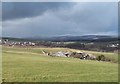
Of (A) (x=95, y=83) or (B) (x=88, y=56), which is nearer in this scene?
(A) (x=95, y=83)

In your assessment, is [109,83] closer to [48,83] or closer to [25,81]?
[48,83]

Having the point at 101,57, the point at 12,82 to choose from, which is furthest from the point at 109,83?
the point at 101,57

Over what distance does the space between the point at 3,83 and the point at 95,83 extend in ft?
25.4

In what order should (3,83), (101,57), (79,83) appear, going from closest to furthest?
1. (3,83)
2. (79,83)
3. (101,57)

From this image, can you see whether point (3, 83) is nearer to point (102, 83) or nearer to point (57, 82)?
point (57, 82)

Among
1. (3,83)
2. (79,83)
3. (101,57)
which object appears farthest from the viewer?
(101,57)

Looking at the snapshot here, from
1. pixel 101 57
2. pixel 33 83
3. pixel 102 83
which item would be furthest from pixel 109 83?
pixel 101 57

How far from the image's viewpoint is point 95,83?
80.1ft

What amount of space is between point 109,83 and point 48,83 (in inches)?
223

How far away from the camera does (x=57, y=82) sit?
2380 centimetres

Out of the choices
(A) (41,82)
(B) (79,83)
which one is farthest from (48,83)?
(B) (79,83)

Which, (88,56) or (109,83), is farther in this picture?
(88,56)

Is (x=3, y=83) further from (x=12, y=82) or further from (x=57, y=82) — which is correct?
(x=57, y=82)

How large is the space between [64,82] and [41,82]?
1.93 metres
